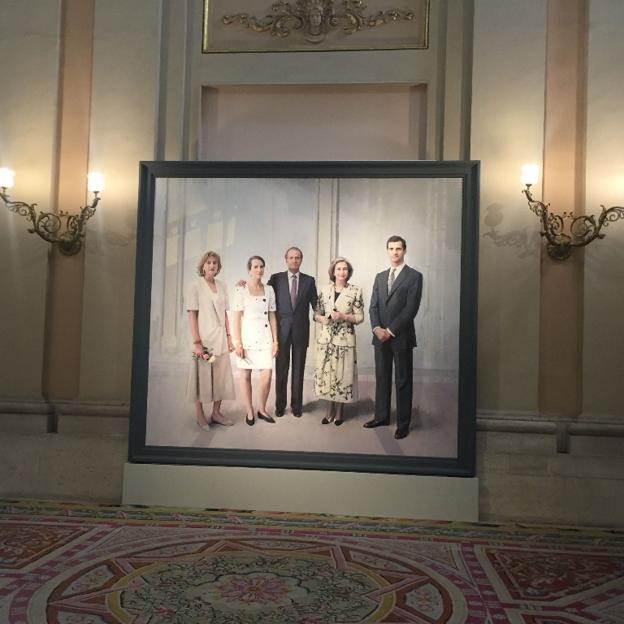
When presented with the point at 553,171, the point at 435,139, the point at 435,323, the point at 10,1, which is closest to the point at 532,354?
the point at 435,323

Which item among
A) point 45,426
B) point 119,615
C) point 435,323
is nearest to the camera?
point 119,615

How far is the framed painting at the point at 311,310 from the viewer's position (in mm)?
6457

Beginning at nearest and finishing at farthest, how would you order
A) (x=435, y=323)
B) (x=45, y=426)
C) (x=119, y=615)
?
(x=119, y=615)
(x=435, y=323)
(x=45, y=426)

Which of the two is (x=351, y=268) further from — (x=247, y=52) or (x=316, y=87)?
(x=247, y=52)

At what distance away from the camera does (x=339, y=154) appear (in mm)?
7309

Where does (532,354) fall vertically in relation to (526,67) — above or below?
below

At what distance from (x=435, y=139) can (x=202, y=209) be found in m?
2.35

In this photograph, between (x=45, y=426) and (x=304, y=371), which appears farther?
(x=45, y=426)

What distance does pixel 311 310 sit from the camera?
21.7 ft

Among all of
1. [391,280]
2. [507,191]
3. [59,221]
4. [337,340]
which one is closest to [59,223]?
[59,221]

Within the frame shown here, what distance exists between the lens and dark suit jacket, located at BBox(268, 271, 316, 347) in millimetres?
6609

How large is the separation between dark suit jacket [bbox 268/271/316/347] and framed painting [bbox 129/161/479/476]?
0.02m

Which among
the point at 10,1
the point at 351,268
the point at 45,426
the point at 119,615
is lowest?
the point at 119,615

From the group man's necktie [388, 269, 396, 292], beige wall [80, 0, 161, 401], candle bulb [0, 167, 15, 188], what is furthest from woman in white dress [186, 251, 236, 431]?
candle bulb [0, 167, 15, 188]
